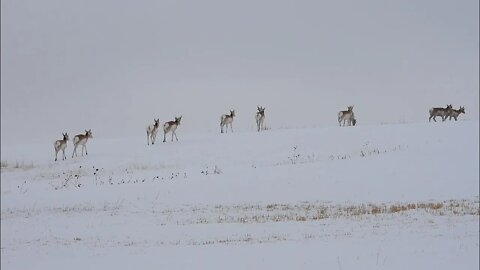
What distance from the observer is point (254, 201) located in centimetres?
2533

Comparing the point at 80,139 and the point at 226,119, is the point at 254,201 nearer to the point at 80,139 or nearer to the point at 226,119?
the point at 80,139

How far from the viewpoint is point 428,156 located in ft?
106

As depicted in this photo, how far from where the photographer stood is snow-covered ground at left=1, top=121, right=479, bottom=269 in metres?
13.9

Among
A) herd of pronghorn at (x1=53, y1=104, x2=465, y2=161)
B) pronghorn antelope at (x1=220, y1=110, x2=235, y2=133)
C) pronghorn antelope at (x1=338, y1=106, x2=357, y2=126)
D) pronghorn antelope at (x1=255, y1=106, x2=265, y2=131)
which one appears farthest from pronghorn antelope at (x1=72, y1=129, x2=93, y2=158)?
pronghorn antelope at (x1=338, y1=106, x2=357, y2=126)

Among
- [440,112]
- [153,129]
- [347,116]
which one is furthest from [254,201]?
[440,112]

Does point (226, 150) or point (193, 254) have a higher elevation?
point (226, 150)

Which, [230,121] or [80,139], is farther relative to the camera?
[230,121]

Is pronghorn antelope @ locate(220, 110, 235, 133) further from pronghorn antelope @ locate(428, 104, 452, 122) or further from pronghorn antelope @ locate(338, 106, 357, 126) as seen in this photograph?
pronghorn antelope @ locate(428, 104, 452, 122)

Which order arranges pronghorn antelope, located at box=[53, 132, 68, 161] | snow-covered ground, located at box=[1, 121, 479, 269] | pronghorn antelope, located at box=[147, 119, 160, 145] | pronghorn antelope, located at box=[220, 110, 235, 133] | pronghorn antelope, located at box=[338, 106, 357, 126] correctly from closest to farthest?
snow-covered ground, located at box=[1, 121, 479, 269], pronghorn antelope, located at box=[53, 132, 68, 161], pronghorn antelope, located at box=[147, 119, 160, 145], pronghorn antelope, located at box=[338, 106, 357, 126], pronghorn antelope, located at box=[220, 110, 235, 133]

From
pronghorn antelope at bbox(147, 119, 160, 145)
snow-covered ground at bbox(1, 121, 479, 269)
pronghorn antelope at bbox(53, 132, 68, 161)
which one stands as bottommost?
snow-covered ground at bbox(1, 121, 479, 269)

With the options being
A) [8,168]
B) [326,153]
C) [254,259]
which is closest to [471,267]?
[254,259]

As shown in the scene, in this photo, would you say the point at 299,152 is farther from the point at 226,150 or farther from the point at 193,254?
the point at 193,254

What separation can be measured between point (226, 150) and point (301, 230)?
21071 millimetres

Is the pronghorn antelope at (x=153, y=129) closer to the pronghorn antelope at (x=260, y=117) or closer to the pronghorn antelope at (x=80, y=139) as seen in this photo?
the pronghorn antelope at (x=80, y=139)
